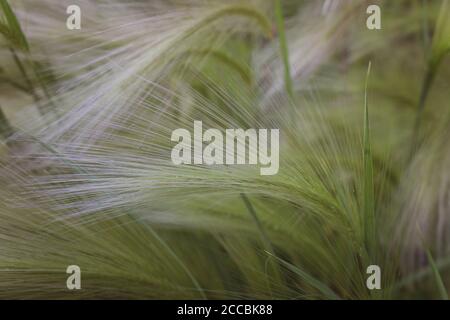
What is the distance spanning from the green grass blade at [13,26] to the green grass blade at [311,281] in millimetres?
442

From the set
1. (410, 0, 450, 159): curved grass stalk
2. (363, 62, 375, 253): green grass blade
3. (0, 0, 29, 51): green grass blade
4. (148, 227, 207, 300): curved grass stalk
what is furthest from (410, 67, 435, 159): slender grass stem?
(0, 0, 29, 51): green grass blade

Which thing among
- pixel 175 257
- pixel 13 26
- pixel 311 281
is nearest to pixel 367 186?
pixel 311 281

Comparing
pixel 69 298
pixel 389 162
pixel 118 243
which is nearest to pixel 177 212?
pixel 118 243

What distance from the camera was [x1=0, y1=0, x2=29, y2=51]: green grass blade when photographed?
655mm

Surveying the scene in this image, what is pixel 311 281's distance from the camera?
66cm

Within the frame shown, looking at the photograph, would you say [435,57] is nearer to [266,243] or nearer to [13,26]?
[266,243]

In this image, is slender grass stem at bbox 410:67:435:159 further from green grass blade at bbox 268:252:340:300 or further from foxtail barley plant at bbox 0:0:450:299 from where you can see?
green grass blade at bbox 268:252:340:300

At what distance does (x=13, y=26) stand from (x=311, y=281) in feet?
1.68

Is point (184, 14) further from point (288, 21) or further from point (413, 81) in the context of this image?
point (413, 81)

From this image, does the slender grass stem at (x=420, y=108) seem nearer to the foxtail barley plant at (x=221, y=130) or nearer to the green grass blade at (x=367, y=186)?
the foxtail barley plant at (x=221, y=130)
